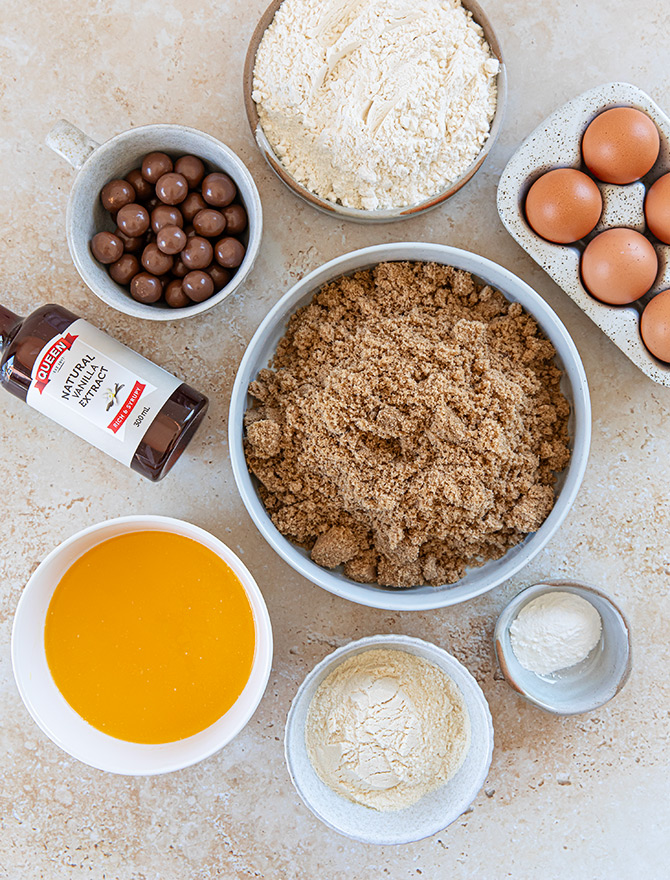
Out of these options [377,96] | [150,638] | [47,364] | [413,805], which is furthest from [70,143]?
[413,805]

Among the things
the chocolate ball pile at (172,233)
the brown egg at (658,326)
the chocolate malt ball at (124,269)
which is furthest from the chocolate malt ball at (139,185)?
the brown egg at (658,326)

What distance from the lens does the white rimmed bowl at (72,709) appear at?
1.02 meters

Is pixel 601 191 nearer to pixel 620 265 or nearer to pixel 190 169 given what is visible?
pixel 620 265

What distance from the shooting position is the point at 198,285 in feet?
3.49

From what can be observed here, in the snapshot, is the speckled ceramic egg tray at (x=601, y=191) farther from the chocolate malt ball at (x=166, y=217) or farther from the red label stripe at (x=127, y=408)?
the red label stripe at (x=127, y=408)

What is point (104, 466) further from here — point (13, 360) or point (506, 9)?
point (506, 9)

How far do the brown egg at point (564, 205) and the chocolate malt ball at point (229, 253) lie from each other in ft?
1.58

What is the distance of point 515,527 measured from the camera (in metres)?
1.05

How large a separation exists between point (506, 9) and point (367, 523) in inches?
37.7

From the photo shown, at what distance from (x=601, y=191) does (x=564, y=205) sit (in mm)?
105

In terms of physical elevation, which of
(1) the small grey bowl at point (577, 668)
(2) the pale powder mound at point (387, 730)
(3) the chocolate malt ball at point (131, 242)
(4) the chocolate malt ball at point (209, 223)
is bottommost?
(1) the small grey bowl at point (577, 668)

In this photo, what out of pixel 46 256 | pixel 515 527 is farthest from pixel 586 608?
pixel 46 256

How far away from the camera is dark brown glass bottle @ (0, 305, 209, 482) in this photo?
1.02 meters

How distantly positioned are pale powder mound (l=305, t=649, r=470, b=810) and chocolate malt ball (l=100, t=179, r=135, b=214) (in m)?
0.86
